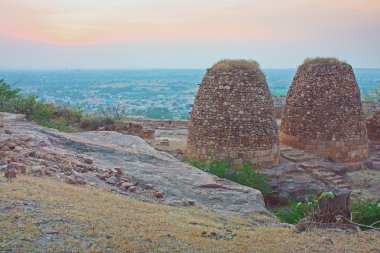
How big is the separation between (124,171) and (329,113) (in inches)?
353

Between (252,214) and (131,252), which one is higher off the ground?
(131,252)

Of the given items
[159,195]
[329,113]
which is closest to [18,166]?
[159,195]

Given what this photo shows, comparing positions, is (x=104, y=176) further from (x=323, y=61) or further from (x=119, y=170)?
(x=323, y=61)

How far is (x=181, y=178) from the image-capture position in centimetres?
721

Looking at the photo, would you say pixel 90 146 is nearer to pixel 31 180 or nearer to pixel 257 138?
pixel 31 180

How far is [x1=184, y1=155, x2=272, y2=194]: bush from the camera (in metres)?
10.6

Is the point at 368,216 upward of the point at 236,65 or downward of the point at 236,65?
downward

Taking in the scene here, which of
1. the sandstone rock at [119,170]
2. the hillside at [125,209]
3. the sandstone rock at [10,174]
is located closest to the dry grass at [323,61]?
the hillside at [125,209]

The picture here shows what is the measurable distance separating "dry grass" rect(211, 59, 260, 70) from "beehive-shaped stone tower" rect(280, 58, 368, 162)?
9.29 ft

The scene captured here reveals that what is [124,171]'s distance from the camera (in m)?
7.04

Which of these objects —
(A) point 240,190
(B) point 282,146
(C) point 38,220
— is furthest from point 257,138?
(C) point 38,220

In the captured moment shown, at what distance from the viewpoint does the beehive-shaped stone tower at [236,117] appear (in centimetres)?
1166

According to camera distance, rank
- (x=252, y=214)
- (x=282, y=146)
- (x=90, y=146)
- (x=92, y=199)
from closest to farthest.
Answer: (x=92, y=199), (x=252, y=214), (x=90, y=146), (x=282, y=146)

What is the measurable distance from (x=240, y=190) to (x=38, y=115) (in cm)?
1019
